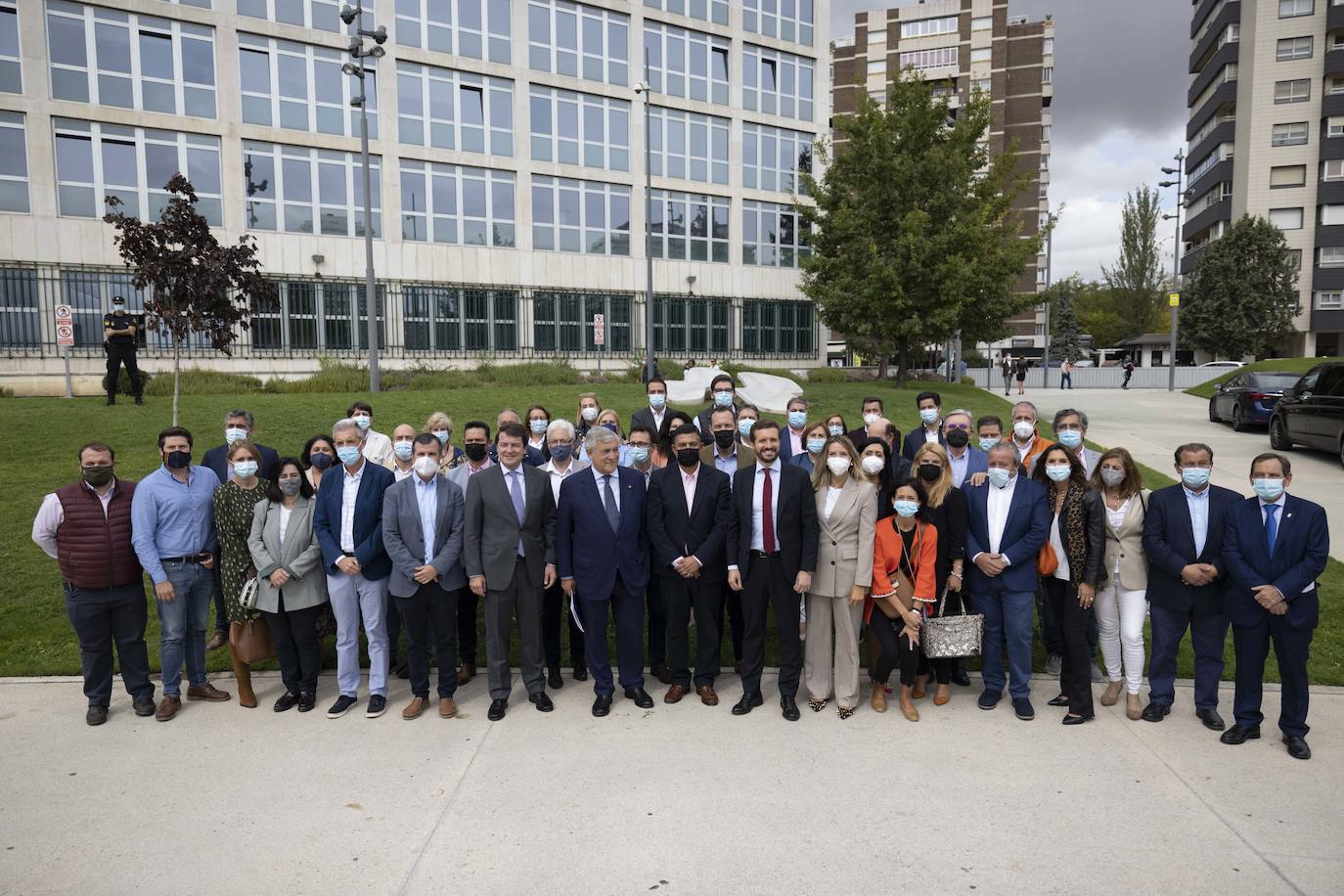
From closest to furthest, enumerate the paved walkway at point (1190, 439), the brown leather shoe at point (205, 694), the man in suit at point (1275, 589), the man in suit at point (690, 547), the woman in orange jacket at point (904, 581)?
the man in suit at point (1275, 589), the woman in orange jacket at point (904, 581), the man in suit at point (690, 547), the brown leather shoe at point (205, 694), the paved walkway at point (1190, 439)

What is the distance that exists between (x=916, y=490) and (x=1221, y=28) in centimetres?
7055

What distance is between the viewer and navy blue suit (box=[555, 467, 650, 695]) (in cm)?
A: 617

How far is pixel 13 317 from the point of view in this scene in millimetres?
23500

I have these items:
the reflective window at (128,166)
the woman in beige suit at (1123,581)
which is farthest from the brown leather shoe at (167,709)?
the reflective window at (128,166)

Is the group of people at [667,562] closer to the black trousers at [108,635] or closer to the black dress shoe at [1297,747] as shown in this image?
the black trousers at [108,635]

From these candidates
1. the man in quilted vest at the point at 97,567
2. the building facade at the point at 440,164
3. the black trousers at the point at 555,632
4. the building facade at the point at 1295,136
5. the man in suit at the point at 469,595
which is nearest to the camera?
the man in quilted vest at the point at 97,567

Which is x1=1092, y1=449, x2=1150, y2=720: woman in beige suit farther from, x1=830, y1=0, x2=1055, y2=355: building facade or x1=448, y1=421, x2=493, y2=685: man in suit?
x1=830, y1=0, x2=1055, y2=355: building facade

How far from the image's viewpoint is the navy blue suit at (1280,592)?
522 cm

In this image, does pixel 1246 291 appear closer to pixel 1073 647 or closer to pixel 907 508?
pixel 1073 647

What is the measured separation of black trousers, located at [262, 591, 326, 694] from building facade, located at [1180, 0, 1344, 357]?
194 feet

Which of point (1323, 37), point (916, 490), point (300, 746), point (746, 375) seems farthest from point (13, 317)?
point (1323, 37)

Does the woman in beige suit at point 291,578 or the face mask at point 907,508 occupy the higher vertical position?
the face mask at point 907,508

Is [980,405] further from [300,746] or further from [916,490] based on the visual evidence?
[300,746]

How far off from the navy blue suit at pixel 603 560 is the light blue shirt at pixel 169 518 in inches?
105
